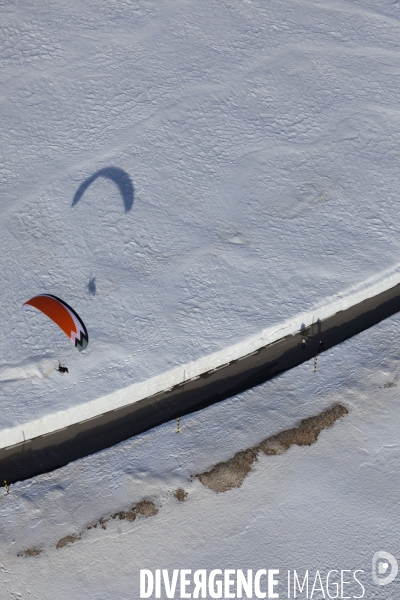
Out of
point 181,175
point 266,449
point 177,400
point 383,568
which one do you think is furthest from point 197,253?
point 383,568

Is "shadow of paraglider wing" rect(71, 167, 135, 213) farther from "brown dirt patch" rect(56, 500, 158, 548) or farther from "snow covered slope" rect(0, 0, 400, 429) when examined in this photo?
"brown dirt patch" rect(56, 500, 158, 548)

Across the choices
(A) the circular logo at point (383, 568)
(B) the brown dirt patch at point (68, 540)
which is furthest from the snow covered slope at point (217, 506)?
(A) the circular logo at point (383, 568)

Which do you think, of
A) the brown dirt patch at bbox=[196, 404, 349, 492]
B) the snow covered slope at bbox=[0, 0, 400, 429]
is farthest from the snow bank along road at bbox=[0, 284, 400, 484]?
the brown dirt patch at bbox=[196, 404, 349, 492]

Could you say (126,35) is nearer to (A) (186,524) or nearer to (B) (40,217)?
(B) (40,217)

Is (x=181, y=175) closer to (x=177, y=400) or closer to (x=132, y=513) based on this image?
(x=177, y=400)

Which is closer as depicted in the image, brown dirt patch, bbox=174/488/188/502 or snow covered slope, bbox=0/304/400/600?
snow covered slope, bbox=0/304/400/600

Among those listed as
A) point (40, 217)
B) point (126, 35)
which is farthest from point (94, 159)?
point (126, 35)
